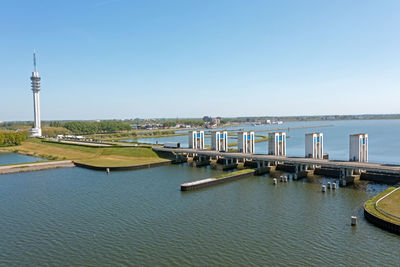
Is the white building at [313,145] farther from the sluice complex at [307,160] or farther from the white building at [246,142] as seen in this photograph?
the white building at [246,142]

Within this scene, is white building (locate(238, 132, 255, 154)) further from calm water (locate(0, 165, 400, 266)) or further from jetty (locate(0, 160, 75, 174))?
jetty (locate(0, 160, 75, 174))

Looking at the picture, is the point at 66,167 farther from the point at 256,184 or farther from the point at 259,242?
the point at 259,242

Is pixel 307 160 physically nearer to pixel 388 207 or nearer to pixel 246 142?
pixel 246 142

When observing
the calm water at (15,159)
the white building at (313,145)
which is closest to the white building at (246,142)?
the white building at (313,145)

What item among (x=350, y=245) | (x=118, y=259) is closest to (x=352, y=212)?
(x=350, y=245)

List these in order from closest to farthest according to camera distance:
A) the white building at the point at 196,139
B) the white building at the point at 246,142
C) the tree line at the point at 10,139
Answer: the white building at the point at 246,142 < the white building at the point at 196,139 < the tree line at the point at 10,139

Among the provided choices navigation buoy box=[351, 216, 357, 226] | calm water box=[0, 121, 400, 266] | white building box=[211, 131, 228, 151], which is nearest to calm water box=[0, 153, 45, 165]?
calm water box=[0, 121, 400, 266]
